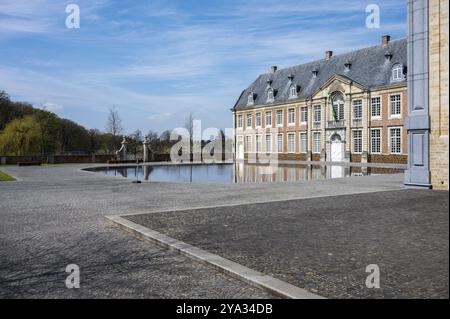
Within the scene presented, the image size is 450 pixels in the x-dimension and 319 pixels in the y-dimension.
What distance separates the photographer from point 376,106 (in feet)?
136

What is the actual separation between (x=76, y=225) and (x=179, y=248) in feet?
11.4

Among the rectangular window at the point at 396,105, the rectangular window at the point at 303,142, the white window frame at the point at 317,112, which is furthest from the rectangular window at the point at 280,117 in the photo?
the rectangular window at the point at 396,105

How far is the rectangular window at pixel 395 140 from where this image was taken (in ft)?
128

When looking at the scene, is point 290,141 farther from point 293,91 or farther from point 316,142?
point 293,91

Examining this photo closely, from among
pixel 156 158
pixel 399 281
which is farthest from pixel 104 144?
pixel 399 281

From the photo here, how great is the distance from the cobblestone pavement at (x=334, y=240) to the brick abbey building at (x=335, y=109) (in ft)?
104

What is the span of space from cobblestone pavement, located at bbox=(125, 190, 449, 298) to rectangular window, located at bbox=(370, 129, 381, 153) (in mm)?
32072

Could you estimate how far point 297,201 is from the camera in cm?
1138

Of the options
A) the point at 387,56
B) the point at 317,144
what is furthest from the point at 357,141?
the point at 387,56

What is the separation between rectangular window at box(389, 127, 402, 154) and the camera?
39.0m

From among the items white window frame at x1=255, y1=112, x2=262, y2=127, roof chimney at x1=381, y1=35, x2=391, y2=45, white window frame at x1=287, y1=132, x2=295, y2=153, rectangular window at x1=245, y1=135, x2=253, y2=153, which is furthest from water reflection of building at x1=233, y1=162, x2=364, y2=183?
rectangular window at x1=245, y1=135, x2=253, y2=153

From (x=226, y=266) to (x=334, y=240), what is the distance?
2.26 meters

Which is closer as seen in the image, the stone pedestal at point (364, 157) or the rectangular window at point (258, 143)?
the stone pedestal at point (364, 157)

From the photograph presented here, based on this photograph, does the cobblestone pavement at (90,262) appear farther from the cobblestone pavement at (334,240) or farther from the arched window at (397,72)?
the arched window at (397,72)
